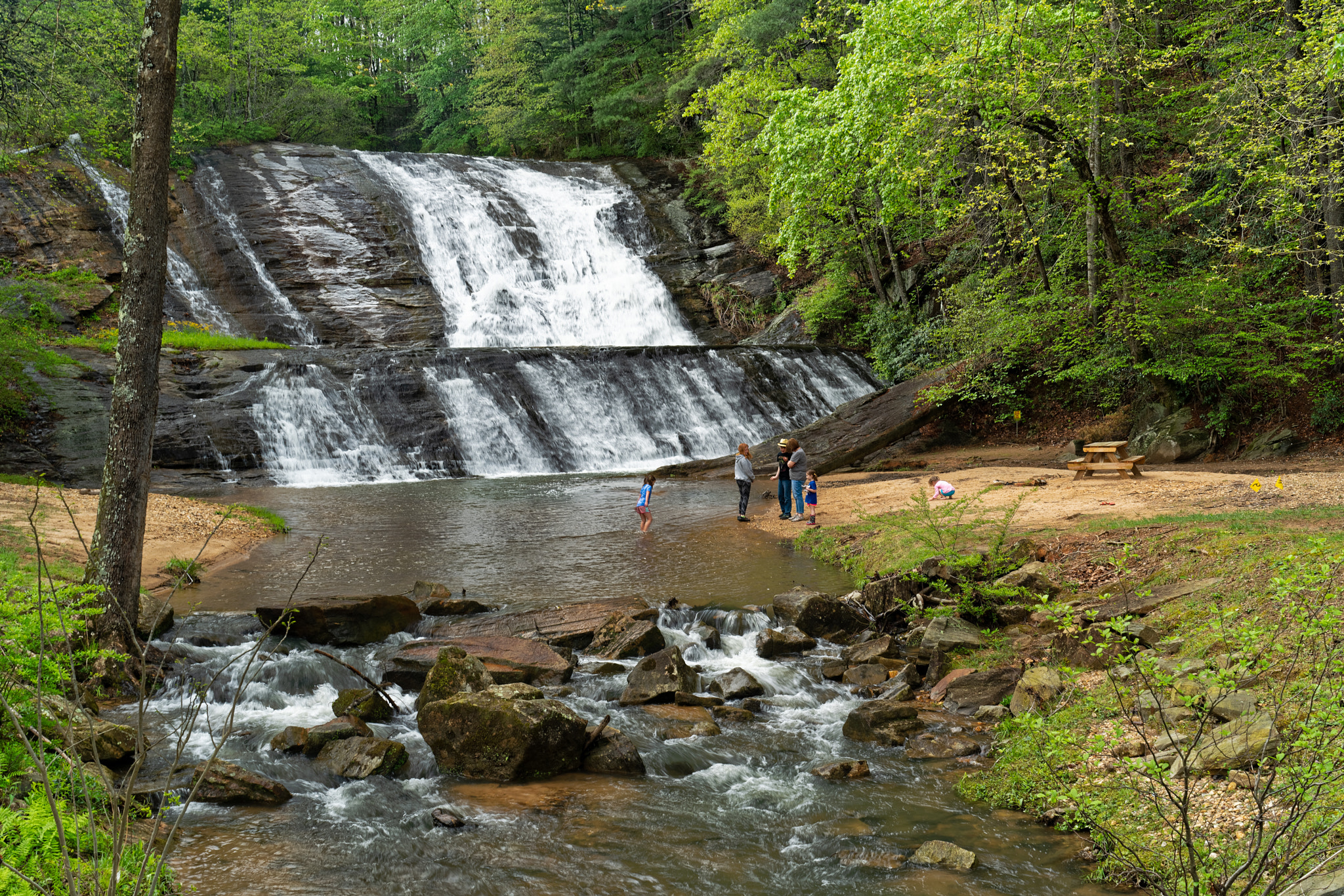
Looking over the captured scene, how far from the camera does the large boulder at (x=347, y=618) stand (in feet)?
26.5

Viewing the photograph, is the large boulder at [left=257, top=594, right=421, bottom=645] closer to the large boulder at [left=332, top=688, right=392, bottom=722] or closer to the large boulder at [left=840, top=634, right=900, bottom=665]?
the large boulder at [left=332, top=688, right=392, bottom=722]

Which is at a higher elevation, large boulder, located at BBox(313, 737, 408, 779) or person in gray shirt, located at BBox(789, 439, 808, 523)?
person in gray shirt, located at BBox(789, 439, 808, 523)

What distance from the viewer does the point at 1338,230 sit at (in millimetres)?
13102

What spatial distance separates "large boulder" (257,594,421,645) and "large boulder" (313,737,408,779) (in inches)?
91.6

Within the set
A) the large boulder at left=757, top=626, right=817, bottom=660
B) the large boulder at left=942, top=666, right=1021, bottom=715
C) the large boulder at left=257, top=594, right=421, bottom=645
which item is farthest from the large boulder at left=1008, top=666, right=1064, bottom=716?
the large boulder at left=257, top=594, right=421, bottom=645

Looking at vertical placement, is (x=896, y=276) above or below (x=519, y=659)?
above

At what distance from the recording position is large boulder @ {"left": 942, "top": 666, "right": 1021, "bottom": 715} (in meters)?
6.51

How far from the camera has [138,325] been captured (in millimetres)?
7465

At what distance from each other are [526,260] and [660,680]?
27158mm

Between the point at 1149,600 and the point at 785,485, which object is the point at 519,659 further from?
the point at 785,485

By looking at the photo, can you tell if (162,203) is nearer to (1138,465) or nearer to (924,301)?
(1138,465)

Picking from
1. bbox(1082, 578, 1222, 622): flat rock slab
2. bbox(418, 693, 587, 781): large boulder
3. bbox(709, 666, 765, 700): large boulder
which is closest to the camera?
bbox(418, 693, 587, 781): large boulder

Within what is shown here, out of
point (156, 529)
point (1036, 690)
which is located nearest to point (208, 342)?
point (156, 529)

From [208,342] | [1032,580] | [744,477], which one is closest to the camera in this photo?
[1032,580]
